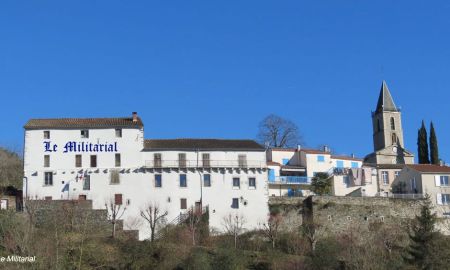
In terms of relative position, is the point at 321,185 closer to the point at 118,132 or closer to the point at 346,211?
the point at 346,211

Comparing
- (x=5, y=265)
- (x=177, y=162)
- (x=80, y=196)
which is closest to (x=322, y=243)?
(x=177, y=162)

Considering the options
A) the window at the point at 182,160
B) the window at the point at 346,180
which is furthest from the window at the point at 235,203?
the window at the point at 346,180

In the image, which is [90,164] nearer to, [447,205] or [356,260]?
[356,260]

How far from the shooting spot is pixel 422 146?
93.3 meters

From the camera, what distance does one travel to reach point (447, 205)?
73562 millimetres

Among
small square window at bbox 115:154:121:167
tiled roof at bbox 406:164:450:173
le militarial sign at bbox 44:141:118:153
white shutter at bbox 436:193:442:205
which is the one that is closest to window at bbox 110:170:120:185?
small square window at bbox 115:154:121:167

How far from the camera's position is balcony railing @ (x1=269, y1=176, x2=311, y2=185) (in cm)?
7556

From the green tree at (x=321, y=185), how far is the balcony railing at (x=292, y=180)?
42.8 inches

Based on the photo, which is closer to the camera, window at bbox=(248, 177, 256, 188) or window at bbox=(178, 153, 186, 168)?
window at bbox=(178, 153, 186, 168)

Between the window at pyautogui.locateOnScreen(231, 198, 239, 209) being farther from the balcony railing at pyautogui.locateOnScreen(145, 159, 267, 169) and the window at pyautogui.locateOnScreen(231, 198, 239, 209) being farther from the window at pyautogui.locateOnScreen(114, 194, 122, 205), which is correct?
the window at pyautogui.locateOnScreen(114, 194, 122, 205)

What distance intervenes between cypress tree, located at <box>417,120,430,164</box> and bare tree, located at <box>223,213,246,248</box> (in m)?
34.1

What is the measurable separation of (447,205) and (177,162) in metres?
26.5

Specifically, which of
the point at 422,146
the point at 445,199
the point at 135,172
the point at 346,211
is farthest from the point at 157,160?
the point at 422,146

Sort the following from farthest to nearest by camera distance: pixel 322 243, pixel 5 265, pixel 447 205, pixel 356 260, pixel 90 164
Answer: pixel 447 205 < pixel 90 164 < pixel 322 243 < pixel 356 260 < pixel 5 265
